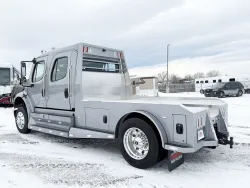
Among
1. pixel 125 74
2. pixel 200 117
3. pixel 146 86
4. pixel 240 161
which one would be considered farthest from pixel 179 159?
pixel 146 86

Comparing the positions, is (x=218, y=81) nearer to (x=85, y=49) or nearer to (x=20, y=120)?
(x=20, y=120)

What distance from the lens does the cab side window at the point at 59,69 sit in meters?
5.71

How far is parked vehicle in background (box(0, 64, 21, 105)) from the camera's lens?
1529 cm

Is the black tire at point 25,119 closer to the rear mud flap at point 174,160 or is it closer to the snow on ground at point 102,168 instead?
the snow on ground at point 102,168

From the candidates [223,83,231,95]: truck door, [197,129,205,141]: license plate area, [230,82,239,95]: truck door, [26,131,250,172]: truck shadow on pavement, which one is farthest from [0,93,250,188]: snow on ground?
[230,82,239,95]: truck door

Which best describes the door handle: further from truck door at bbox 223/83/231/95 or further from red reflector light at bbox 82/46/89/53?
truck door at bbox 223/83/231/95

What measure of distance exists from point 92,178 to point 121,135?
36.1 inches

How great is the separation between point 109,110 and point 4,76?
14067 mm

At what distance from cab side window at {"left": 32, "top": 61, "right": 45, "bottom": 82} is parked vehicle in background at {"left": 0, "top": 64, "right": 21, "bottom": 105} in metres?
9.86

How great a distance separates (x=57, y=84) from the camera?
19.2 ft

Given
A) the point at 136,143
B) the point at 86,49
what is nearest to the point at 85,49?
the point at 86,49

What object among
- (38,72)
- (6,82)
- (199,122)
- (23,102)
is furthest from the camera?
(6,82)

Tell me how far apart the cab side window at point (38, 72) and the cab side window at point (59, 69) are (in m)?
0.60

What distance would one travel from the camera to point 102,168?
13.9ft
